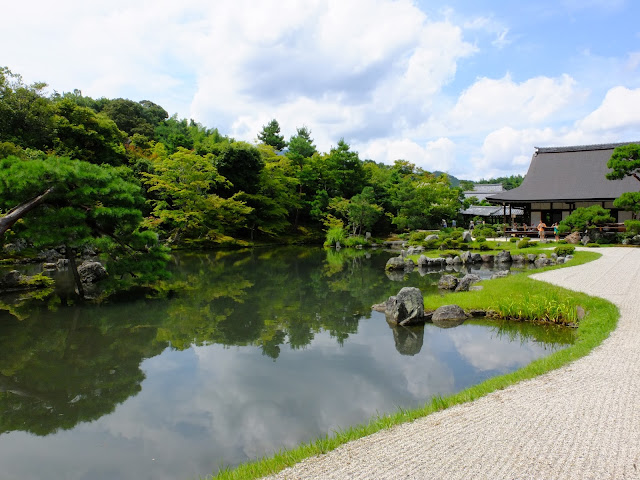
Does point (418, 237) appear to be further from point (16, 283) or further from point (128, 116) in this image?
point (128, 116)

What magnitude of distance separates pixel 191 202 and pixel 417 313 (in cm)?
1815

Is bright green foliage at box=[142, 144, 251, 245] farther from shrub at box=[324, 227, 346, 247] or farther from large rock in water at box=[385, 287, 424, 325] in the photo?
large rock in water at box=[385, 287, 424, 325]

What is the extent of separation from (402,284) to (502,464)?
10.2m

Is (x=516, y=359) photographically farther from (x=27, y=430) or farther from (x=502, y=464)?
(x=27, y=430)

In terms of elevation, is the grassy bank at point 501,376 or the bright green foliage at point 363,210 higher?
the bright green foliage at point 363,210

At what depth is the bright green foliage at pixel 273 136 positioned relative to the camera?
38312 mm

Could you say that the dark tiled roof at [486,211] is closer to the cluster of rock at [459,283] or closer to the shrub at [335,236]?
the shrub at [335,236]

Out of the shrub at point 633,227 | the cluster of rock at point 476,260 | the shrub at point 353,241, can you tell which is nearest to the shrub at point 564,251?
the cluster of rock at point 476,260

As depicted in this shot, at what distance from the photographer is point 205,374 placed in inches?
227

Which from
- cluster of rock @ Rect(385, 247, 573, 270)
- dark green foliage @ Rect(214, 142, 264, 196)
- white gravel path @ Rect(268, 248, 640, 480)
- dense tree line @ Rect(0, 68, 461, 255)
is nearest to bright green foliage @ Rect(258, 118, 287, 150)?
dense tree line @ Rect(0, 68, 461, 255)

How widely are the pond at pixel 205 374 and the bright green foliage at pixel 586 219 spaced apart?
13667 mm

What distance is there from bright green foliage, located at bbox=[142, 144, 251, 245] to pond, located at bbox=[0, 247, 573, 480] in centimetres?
1309

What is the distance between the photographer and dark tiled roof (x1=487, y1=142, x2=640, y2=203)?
22.0 meters

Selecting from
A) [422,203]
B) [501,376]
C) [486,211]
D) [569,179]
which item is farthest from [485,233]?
[501,376]
